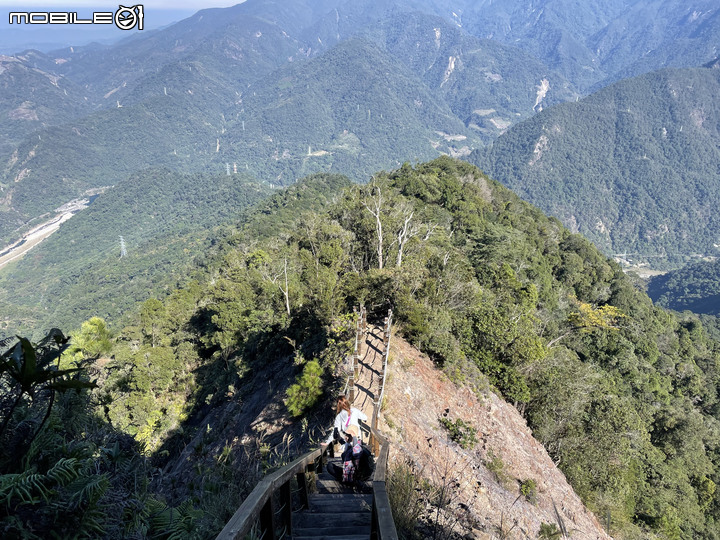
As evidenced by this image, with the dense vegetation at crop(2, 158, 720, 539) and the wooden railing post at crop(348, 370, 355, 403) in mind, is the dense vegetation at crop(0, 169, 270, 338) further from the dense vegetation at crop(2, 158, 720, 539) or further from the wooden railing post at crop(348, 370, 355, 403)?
the wooden railing post at crop(348, 370, 355, 403)

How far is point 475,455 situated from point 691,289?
6219 inches

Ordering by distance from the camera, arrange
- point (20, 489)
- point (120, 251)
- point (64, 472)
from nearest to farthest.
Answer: point (20, 489) < point (64, 472) < point (120, 251)

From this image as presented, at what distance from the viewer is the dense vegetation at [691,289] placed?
118 meters

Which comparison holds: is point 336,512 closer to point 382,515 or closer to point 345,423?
point 345,423

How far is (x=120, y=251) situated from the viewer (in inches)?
5645

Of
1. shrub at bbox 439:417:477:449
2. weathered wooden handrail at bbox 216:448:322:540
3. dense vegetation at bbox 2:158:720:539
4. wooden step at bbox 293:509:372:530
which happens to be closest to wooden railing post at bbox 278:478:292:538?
weathered wooden handrail at bbox 216:448:322:540

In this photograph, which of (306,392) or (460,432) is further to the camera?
(460,432)

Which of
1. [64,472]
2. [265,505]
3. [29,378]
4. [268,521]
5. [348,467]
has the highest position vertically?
[29,378]

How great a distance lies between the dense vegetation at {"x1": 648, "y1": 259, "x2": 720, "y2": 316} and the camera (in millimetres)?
117688

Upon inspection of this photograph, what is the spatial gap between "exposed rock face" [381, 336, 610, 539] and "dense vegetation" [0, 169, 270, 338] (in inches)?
2631

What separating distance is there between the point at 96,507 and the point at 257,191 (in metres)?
174

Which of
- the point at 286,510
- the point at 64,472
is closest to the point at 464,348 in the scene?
the point at 286,510

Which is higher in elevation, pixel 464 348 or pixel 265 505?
pixel 265 505

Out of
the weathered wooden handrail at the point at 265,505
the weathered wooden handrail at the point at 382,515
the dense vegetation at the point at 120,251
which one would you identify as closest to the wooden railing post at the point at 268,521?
the weathered wooden handrail at the point at 265,505
